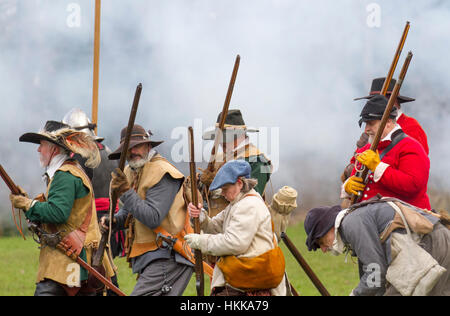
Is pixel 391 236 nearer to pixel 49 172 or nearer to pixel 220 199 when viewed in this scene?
pixel 220 199

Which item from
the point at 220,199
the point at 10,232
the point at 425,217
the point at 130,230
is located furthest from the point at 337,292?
the point at 10,232

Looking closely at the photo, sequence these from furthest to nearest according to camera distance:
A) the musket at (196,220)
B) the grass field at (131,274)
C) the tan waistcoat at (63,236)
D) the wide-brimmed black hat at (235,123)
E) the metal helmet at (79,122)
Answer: the grass field at (131,274) < the metal helmet at (79,122) < the wide-brimmed black hat at (235,123) < the tan waistcoat at (63,236) < the musket at (196,220)

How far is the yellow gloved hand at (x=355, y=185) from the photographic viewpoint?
17.4 feet

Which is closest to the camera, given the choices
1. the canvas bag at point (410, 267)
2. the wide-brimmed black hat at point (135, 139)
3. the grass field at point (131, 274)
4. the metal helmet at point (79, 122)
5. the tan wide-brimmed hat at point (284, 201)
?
the canvas bag at point (410, 267)

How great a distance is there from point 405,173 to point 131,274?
16.9 feet

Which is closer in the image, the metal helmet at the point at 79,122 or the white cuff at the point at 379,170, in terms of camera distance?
the white cuff at the point at 379,170

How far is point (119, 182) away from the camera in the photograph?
215 inches

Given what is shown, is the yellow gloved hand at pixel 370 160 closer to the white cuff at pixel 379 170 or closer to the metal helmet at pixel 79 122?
the white cuff at pixel 379 170

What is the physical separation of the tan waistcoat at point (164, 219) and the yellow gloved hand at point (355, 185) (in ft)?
4.25

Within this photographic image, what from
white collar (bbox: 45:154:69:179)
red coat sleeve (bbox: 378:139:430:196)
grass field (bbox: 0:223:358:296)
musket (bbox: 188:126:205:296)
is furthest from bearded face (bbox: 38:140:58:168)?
grass field (bbox: 0:223:358:296)

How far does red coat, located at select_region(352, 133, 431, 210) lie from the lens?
501 cm

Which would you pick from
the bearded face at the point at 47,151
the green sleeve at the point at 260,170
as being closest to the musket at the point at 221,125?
the green sleeve at the point at 260,170

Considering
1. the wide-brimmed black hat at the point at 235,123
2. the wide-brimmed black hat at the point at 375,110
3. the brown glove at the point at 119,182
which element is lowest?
the brown glove at the point at 119,182

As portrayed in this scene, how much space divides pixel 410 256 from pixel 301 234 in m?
9.08
